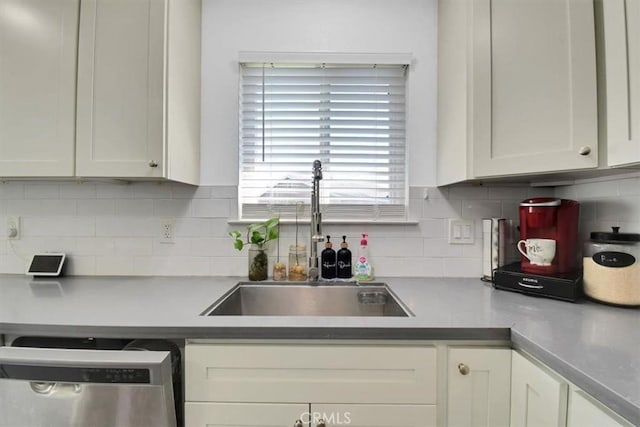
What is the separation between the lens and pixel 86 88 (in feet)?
3.91

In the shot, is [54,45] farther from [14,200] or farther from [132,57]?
[14,200]

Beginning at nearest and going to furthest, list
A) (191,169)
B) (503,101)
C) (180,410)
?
(180,410), (503,101), (191,169)

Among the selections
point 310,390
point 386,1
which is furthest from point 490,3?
point 310,390

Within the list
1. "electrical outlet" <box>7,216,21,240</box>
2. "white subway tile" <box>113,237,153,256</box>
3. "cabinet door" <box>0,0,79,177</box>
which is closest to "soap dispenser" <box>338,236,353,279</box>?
"white subway tile" <box>113,237,153,256</box>

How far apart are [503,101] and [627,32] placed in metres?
0.34

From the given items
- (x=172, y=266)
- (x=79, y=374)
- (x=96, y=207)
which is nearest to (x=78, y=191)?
(x=96, y=207)

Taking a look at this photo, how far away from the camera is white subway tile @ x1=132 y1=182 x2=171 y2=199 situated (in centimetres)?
149

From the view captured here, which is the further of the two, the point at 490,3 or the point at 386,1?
the point at 386,1

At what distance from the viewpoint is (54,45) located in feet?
3.94

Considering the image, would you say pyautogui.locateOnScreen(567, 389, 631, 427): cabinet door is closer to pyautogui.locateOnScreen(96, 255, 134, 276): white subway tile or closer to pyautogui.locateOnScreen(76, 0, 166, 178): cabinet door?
pyautogui.locateOnScreen(76, 0, 166, 178): cabinet door

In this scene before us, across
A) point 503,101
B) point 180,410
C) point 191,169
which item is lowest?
point 180,410

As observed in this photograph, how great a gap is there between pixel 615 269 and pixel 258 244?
54.1 inches

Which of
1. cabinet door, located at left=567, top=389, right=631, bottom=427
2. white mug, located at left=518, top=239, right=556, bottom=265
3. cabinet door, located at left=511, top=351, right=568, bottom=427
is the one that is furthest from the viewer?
white mug, located at left=518, top=239, right=556, bottom=265

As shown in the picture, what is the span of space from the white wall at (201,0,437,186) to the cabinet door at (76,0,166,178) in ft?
1.10
